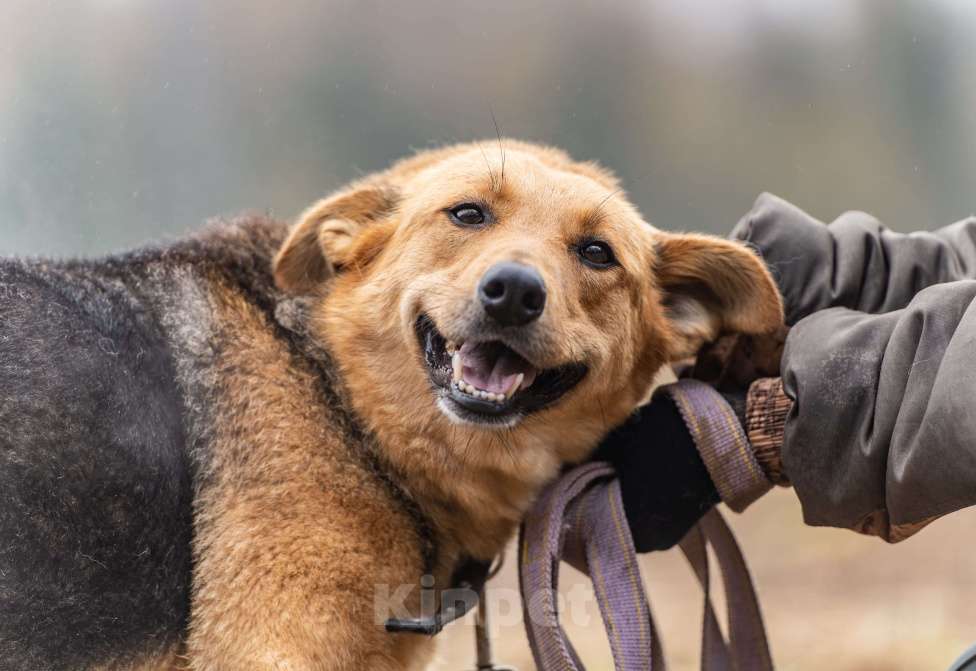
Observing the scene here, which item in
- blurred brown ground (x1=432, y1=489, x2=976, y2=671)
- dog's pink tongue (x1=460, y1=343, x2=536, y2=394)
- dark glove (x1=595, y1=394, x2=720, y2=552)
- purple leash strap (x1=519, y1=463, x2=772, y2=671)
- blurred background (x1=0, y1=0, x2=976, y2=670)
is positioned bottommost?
blurred brown ground (x1=432, y1=489, x2=976, y2=671)

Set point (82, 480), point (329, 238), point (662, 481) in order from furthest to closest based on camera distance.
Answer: point (329, 238) → point (662, 481) → point (82, 480)

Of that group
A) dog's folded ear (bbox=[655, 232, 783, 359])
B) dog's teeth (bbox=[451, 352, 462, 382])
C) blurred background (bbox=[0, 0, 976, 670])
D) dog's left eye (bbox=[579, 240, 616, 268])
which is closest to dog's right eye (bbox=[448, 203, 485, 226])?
dog's left eye (bbox=[579, 240, 616, 268])

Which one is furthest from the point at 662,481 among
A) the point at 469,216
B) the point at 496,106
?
the point at 496,106

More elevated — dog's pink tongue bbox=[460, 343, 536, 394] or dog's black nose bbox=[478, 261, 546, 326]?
dog's black nose bbox=[478, 261, 546, 326]

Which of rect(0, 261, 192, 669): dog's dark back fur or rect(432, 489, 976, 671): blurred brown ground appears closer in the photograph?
rect(0, 261, 192, 669): dog's dark back fur

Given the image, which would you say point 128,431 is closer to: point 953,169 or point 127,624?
point 127,624

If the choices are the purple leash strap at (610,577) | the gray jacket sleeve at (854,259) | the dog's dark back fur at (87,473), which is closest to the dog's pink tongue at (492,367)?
the purple leash strap at (610,577)

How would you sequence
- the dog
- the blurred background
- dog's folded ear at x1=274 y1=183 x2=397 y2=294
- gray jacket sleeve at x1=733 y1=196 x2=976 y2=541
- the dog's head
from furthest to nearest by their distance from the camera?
the blurred background, dog's folded ear at x1=274 y1=183 x2=397 y2=294, the dog's head, the dog, gray jacket sleeve at x1=733 y1=196 x2=976 y2=541

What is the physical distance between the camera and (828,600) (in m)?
6.65

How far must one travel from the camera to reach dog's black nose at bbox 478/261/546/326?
236 cm

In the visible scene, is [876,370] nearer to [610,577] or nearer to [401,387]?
[610,577]

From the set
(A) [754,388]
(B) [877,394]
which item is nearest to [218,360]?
(A) [754,388]

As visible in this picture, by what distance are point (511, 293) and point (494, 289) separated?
0.04 meters

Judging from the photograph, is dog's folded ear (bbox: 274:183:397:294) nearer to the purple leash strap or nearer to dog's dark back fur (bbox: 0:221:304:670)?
dog's dark back fur (bbox: 0:221:304:670)
